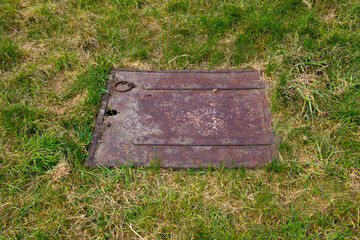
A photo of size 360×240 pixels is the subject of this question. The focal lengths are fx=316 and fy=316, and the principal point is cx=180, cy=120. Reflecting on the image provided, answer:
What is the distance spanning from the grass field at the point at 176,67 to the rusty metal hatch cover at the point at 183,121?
8 cm

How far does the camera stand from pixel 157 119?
7.78 feet

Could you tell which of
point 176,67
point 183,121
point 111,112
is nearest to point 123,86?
point 111,112

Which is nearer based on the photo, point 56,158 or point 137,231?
point 137,231

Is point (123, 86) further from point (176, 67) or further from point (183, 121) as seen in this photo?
point (183, 121)

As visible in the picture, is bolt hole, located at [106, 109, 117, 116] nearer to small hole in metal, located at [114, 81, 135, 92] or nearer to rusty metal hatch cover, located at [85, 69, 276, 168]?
rusty metal hatch cover, located at [85, 69, 276, 168]

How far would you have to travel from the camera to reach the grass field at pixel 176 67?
6.02 feet

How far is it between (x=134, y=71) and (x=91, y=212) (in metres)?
1.30

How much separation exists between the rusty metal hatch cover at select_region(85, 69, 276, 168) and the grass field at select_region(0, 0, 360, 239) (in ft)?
0.27

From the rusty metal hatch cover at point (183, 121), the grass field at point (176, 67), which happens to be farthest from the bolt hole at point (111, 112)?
the grass field at point (176, 67)

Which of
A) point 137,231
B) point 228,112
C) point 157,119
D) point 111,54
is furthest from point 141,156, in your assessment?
point 111,54

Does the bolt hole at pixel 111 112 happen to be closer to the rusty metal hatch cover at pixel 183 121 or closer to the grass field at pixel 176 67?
the rusty metal hatch cover at pixel 183 121

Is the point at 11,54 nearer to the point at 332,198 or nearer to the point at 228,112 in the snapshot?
the point at 228,112

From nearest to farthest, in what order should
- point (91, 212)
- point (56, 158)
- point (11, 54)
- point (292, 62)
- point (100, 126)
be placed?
1. point (91, 212)
2. point (56, 158)
3. point (100, 126)
4. point (292, 62)
5. point (11, 54)

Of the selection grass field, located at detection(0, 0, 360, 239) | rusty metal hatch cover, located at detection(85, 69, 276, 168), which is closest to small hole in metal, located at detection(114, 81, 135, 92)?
rusty metal hatch cover, located at detection(85, 69, 276, 168)
